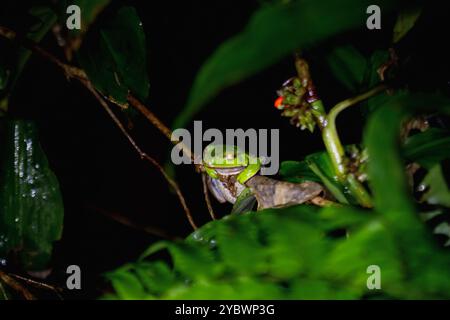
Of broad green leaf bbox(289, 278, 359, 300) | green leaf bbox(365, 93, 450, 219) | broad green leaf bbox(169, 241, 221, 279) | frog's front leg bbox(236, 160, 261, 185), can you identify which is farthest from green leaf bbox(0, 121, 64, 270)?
green leaf bbox(365, 93, 450, 219)

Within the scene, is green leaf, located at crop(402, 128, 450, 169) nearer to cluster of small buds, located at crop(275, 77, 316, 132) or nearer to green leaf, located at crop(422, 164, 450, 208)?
green leaf, located at crop(422, 164, 450, 208)

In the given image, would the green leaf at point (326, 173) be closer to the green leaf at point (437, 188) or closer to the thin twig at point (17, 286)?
the green leaf at point (437, 188)

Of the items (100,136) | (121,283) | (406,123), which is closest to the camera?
(121,283)

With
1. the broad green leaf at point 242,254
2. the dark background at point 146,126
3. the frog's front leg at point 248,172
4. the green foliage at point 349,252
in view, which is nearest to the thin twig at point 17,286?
the dark background at point 146,126
